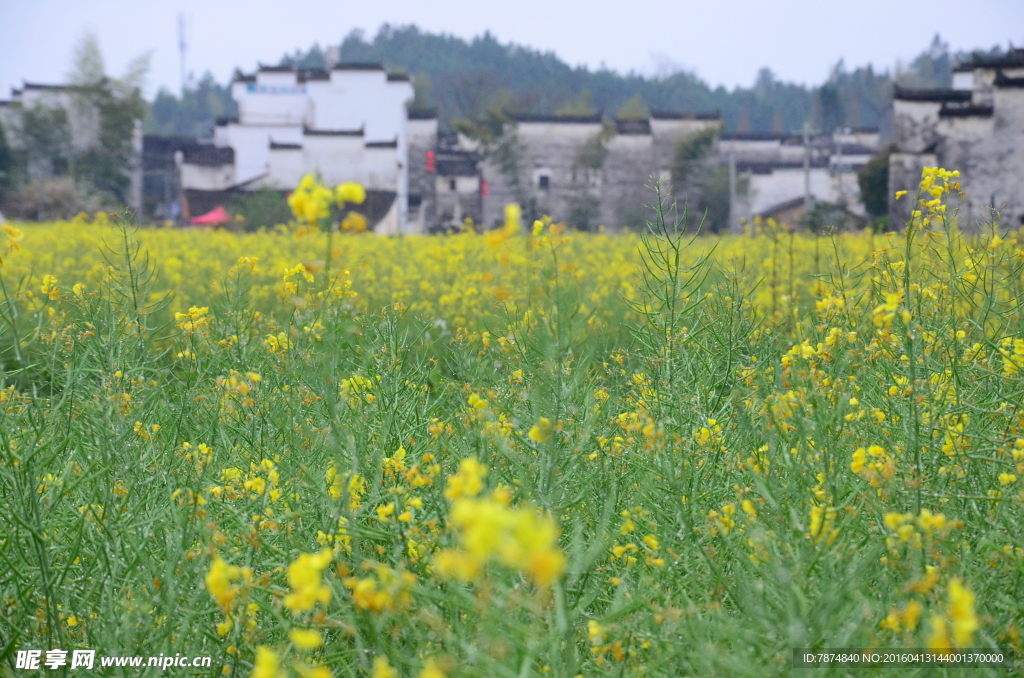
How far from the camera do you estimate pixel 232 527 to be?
2.27m

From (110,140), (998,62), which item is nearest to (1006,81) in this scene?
(998,62)

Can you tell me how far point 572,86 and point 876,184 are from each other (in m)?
51.2

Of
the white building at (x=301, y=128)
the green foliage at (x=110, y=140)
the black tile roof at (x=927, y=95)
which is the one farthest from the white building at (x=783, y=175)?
the green foliage at (x=110, y=140)

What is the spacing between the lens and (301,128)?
3416 centimetres

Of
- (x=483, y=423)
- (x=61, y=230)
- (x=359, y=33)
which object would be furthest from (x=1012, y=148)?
(x=359, y=33)

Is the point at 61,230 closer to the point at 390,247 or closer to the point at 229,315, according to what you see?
the point at 390,247

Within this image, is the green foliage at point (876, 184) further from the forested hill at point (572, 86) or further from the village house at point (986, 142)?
the forested hill at point (572, 86)

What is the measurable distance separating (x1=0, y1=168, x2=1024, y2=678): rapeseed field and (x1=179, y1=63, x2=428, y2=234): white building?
90.7ft

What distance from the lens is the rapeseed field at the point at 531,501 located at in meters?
1.57

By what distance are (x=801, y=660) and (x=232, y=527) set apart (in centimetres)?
138

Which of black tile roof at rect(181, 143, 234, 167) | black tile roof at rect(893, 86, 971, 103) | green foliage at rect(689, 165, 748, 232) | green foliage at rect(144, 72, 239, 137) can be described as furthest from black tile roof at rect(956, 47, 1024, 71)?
green foliage at rect(144, 72, 239, 137)

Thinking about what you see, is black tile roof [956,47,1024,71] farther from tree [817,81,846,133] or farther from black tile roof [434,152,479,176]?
tree [817,81,846,133]

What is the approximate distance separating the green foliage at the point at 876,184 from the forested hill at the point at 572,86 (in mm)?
40581

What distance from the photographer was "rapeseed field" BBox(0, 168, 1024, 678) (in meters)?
1.57
